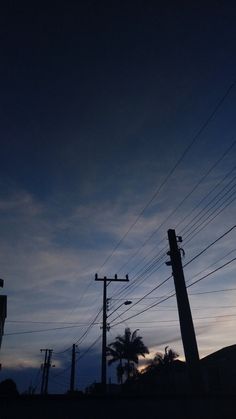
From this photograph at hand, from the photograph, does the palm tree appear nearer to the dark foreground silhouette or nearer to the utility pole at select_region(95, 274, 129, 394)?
the utility pole at select_region(95, 274, 129, 394)

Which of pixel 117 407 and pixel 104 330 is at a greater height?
pixel 104 330

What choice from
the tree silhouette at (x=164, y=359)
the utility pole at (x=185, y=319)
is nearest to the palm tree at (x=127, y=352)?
the tree silhouette at (x=164, y=359)

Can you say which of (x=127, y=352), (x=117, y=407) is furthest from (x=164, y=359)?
(x=117, y=407)

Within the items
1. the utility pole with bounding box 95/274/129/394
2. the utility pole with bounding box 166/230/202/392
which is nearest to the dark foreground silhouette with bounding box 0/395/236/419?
the utility pole with bounding box 166/230/202/392

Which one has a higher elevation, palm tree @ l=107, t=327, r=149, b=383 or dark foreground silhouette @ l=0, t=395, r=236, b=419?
palm tree @ l=107, t=327, r=149, b=383

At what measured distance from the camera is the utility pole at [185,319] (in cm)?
1719

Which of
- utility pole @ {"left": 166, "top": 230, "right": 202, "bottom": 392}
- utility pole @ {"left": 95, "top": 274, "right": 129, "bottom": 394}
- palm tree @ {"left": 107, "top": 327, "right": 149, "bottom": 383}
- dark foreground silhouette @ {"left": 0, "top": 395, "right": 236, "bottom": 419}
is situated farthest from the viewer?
palm tree @ {"left": 107, "top": 327, "right": 149, "bottom": 383}

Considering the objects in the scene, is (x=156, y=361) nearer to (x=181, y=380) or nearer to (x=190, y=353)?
(x=181, y=380)

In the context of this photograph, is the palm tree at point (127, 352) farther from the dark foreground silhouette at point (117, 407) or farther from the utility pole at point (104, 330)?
the dark foreground silhouette at point (117, 407)

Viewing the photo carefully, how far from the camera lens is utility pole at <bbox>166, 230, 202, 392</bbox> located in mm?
17188

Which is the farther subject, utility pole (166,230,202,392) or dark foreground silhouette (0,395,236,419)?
utility pole (166,230,202,392)

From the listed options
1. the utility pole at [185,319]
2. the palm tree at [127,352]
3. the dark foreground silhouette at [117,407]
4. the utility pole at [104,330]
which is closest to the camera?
the dark foreground silhouette at [117,407]

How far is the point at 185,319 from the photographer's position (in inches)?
735

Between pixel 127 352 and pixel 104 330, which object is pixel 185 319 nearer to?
pixel 104 330
